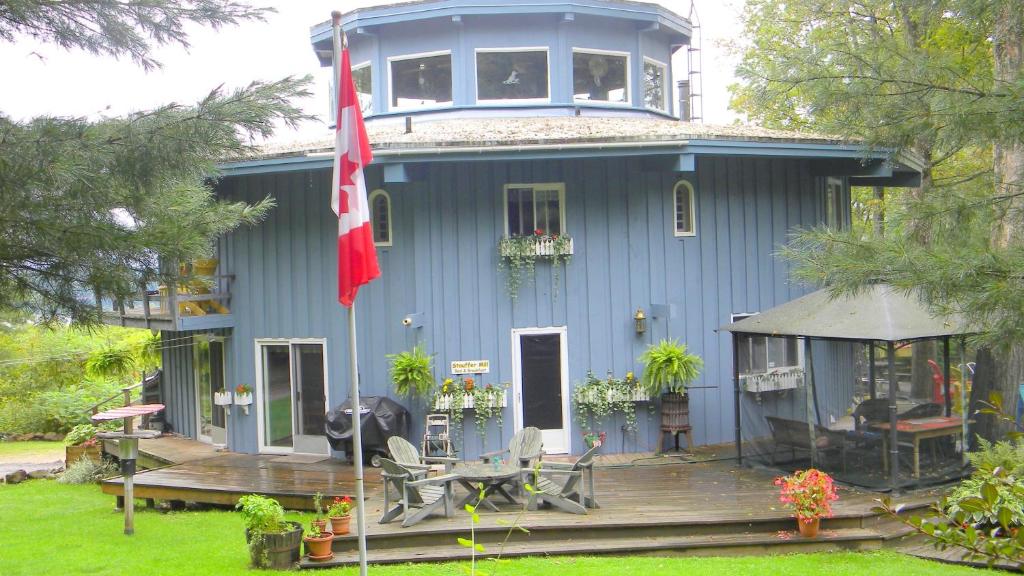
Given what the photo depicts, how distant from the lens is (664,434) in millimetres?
12680

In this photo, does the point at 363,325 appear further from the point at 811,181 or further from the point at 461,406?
the point at 811,181

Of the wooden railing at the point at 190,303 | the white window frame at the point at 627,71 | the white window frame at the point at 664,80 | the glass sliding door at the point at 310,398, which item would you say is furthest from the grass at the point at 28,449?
the white window frame at the point at 664,80

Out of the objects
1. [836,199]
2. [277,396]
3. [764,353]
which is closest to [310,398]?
[277,396]

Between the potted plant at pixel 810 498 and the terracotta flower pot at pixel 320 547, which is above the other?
the potted plant at pixel 810 498

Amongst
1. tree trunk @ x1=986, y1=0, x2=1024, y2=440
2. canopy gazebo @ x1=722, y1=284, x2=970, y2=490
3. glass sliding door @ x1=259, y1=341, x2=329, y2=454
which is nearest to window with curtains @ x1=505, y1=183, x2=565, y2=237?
canopy gazebo @ x1=722, y1=284, x2=970, y2=490

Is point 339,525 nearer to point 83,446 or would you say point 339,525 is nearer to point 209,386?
point 209,386

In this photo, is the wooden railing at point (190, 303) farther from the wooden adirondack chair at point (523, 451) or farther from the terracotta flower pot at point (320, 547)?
the terracotta flower pot at point (320, 547)

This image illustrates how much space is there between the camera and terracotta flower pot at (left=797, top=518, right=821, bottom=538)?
8734 millimetres

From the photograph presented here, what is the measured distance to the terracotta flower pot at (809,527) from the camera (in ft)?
28.7

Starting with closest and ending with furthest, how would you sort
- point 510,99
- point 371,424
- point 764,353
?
point 371,424
point 764,353
point 510,99

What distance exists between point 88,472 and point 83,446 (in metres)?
0.66

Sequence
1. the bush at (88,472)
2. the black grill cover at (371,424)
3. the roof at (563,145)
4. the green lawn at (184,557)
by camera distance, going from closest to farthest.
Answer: the green lawn at (184,557) < the roof at (563,145) < the black grill cover at (371,424) < the bush at (88,472)

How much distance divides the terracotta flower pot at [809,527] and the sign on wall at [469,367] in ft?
16.5

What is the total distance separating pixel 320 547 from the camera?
335 inches
